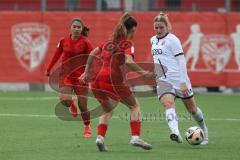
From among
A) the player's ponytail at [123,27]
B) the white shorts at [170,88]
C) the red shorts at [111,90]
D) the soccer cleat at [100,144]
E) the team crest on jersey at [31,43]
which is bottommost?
the team crest on jersey at [31,43]

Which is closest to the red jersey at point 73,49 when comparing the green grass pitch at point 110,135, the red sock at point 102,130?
the green grass pitch at point 110,135

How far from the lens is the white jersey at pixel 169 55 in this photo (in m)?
13.7

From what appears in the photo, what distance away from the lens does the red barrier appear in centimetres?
2681

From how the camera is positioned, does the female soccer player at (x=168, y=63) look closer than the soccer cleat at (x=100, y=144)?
No

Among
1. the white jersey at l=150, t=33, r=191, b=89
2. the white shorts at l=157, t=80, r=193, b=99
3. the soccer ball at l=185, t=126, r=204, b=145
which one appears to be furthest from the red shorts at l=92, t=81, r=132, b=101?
the soccer ball at l=185, t=126, r=204, b=145

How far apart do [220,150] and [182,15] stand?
14638mm

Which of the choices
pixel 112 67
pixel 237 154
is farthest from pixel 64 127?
pixel 237 154

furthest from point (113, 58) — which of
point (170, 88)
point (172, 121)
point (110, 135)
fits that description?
point (110, 135)

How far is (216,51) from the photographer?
2673cm

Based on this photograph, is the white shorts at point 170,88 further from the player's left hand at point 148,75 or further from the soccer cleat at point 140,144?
the soccer cleat at point 140,144

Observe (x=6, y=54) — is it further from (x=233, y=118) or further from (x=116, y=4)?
(x=233, y=118)

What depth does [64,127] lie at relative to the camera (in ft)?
55.3

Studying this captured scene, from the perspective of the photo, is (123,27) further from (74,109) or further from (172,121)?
(74,109)

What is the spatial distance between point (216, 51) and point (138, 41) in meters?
2.61
